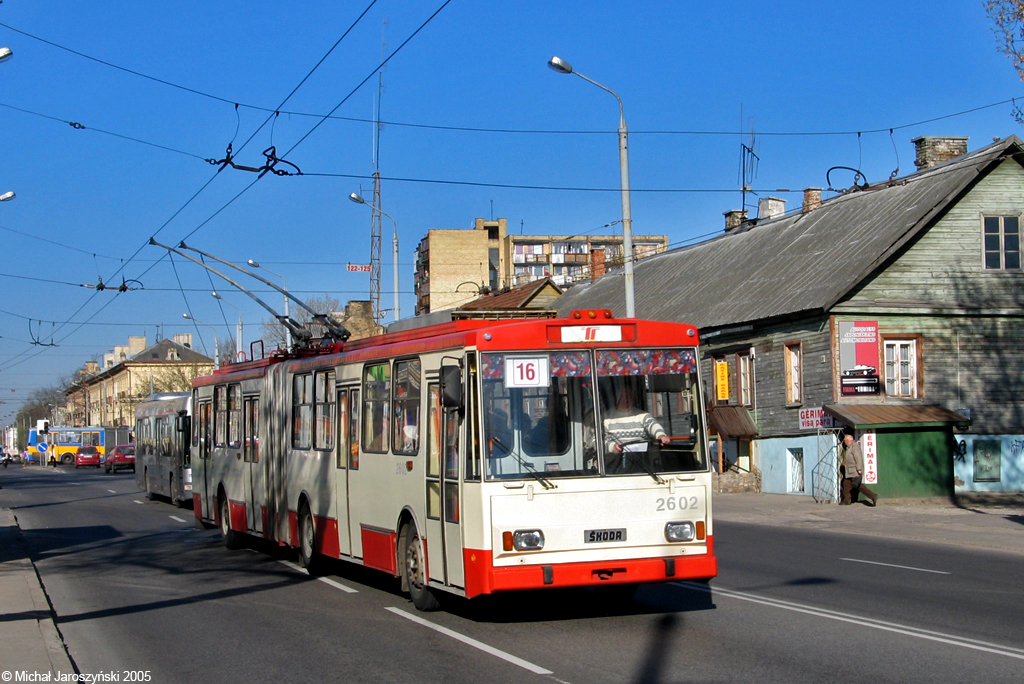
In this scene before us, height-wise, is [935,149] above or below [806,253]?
above

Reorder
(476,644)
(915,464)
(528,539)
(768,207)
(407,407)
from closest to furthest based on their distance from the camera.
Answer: (476,644) → (528,539) → (407,407) → (915,464) → (768,207)

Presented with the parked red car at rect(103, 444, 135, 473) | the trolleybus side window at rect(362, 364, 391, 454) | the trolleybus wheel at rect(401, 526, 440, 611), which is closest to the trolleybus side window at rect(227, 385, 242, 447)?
the trolleybus side window at rect(362, 364, 391, 454)

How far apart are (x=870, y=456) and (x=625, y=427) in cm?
1958

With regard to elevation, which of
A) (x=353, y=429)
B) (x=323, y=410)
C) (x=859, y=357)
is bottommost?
(x=353, y=429)

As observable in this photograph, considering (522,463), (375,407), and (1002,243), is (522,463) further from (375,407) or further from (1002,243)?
(1002,243)

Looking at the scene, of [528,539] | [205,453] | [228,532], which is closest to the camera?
[528,539]

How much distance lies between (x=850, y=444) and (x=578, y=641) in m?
19.5

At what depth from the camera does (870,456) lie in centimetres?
2728

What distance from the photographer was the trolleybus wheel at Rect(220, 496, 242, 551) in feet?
58.1

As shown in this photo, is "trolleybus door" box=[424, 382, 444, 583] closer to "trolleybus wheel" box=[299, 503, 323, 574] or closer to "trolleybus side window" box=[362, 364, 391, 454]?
"trolleybus side window" box=[362, 364, 391, 454]

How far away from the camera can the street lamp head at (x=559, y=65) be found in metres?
23.1

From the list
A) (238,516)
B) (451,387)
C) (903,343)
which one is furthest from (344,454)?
(903,343)

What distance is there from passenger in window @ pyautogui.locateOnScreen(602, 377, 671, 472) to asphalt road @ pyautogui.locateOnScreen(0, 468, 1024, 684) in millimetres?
1493

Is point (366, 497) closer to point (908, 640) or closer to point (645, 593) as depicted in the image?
point (645, 593)
